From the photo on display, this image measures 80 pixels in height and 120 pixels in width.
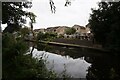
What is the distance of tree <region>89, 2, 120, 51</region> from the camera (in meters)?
24.8

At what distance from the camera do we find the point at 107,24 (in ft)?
85.8

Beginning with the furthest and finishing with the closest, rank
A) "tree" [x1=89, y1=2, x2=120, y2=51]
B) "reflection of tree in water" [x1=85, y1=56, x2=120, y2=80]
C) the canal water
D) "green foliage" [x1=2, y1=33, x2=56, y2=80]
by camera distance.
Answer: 1. "tree" [x1=89, y1=2, x2=120, y2=51]
2. "reflection of tree in water" [x1=85, y1=56, x2=120, y2=80]
3. the canal water
4. "green foliage" [x1=2, y1=33, x2=56, y2=80]

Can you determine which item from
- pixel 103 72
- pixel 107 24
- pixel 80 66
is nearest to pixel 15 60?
pixel 103 72

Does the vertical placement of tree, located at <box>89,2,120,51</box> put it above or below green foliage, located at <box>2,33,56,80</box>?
above

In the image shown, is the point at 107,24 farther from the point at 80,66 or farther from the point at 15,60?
the point at 15,60

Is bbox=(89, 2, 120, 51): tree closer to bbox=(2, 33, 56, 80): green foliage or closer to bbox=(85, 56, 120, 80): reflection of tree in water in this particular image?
bbox=(85, 56, 120, 80): reflection of tree in water

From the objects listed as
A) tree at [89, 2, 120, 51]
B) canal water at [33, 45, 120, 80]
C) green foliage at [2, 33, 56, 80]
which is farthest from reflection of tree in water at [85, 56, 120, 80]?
tree at [89, 2, 120, 51]

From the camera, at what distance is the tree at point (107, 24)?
24.8m

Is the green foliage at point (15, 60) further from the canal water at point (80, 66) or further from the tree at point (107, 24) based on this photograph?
the tree at point (107, 24)

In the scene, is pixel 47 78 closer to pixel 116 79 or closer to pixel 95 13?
pixel 116 79

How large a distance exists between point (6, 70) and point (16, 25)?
4.91m

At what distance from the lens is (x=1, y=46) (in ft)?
15.5

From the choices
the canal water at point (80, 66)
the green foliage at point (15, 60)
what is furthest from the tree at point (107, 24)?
the green foliage at point (15, 60)

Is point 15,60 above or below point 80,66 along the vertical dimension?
above
